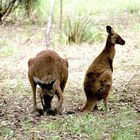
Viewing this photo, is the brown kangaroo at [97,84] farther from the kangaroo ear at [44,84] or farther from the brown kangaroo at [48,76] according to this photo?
the kangaroo ear at [44,84]

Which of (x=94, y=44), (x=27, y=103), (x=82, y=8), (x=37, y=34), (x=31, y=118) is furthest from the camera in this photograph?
(x=82, y=8)

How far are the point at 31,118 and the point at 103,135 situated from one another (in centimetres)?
146

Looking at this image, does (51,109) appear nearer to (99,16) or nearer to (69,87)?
(69,87)

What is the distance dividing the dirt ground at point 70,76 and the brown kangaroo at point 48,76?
0.88ft

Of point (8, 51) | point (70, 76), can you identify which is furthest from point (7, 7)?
point (70, 76)

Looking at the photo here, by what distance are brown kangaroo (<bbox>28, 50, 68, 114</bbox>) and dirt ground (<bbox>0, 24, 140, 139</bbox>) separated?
27 centimetres

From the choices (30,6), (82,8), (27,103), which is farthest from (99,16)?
(27,103)

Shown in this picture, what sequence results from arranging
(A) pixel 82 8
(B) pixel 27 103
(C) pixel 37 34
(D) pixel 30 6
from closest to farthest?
(B) pixel 27 103 < (C) pixel 37 34 < (D) pixel 30 6 < (A) pixel 82 8

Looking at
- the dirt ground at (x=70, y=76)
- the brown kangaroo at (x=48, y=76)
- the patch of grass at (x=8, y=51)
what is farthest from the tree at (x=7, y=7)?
the brown kangaroo at (x=48, y=76)

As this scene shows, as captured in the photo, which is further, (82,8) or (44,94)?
(82,8)

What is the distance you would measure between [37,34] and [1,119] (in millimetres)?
8282

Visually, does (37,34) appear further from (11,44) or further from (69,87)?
(69,87)

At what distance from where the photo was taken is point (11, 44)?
13.3 metres

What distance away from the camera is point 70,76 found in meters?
10.1
